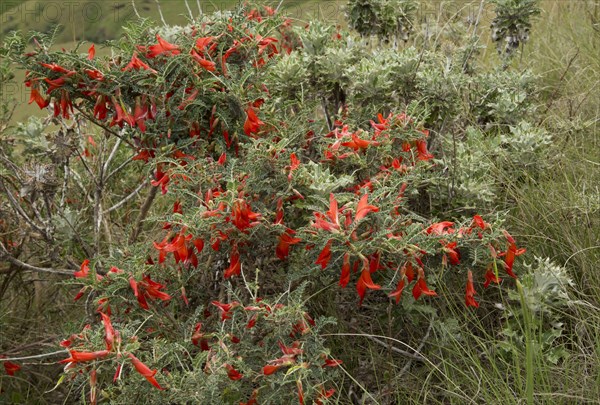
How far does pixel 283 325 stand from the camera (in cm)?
190

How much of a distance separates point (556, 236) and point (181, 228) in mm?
1398

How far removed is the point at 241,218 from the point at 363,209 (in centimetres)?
35

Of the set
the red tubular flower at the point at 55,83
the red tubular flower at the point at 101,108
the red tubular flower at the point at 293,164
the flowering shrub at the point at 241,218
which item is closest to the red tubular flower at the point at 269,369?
the flowering shrub at the point at 241,218

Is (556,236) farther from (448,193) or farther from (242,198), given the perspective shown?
(242,198)

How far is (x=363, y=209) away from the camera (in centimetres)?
184

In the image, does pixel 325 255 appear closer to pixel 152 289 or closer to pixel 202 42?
pixel 152 289

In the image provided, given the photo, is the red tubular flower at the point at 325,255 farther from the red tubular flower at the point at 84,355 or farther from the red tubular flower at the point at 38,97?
the red tubular flower at the point at 38,97

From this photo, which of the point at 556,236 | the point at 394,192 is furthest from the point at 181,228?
the point at 556,236

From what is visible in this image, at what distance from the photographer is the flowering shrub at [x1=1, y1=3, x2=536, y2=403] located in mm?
1878

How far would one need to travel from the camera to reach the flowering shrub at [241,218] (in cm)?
188

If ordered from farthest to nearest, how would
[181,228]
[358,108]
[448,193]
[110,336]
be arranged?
[358,108], [448,193], [181,228], [110,336]

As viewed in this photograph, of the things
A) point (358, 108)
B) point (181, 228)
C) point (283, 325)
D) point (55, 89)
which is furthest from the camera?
point (358, 108)

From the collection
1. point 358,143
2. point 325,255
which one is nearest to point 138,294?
point 325,255

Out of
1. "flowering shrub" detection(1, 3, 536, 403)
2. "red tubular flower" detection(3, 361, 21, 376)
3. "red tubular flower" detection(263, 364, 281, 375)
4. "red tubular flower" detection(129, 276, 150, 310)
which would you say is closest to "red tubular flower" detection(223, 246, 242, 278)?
"flowering shrub" detection(1, 3, 536, 403)
